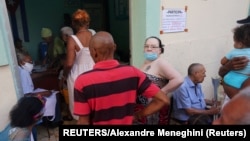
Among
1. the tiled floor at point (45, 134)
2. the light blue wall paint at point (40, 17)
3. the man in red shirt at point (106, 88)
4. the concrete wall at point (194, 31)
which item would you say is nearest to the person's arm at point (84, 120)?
the man in red shirt at point (106, 88)

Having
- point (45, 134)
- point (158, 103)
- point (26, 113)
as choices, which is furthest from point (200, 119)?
point (45, 134)

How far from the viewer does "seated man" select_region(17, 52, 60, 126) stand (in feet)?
8.68

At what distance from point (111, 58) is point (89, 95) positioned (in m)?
0.30

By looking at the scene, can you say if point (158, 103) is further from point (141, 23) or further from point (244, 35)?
point (141, 23)

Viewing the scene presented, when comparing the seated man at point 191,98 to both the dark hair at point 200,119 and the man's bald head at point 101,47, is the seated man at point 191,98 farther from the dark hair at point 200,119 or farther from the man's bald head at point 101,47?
the man's bald head at point 101,47

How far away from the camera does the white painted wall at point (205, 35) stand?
9.77ft

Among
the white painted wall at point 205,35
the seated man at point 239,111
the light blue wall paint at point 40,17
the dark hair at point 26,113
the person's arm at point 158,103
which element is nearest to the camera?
the seated man at point 239,111

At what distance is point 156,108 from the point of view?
1.62 m


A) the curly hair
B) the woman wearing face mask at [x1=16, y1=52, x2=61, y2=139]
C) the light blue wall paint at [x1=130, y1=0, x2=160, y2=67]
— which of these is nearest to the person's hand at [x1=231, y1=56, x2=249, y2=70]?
the light blue wall paint at [x1=130, y1=0, x2=160, y2=67]

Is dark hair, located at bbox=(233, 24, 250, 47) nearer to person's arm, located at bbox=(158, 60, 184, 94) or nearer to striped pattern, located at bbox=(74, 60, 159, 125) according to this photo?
person's arm, located at bbox=(158, 60, 184, 94)

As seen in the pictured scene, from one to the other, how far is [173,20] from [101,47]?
1728 mm

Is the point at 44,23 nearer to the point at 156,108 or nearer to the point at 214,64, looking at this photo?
the point at 214,64

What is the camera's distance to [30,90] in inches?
109

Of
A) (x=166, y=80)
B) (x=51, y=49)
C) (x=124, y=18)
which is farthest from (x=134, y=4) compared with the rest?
(x=124, y=18)
